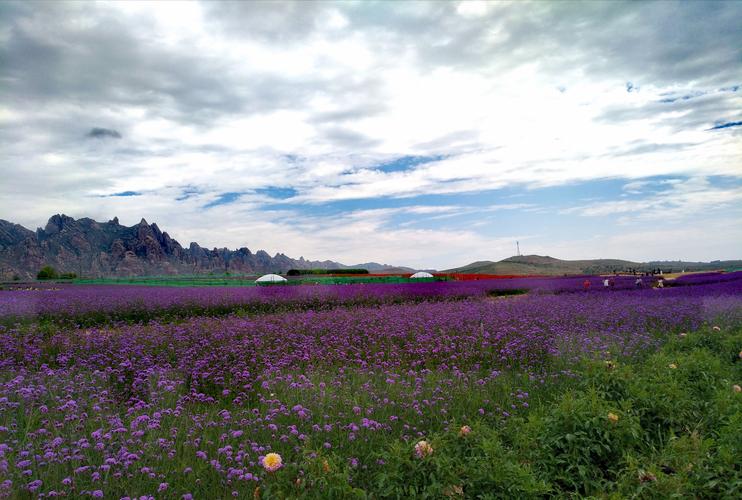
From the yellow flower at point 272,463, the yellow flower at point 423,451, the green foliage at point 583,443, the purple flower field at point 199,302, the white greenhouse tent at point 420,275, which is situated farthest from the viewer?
the white greenhouse tent at point 420,275

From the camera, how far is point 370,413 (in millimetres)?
3898

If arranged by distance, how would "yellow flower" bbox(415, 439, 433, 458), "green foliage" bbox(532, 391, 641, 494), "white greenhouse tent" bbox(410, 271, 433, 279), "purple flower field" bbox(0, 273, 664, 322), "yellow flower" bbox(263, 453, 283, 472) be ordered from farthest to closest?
"white greenhouse tent" bbox(410, 271, 433, 279) < "purple flower field" bbox(0, 273, 664, 322) < "green foliage" bbox(532, 391, 641, 494) < "yellow flower" bbox(415, 439, 433, 458) < "yellow flower" bbox(263, 453, 283, 472)

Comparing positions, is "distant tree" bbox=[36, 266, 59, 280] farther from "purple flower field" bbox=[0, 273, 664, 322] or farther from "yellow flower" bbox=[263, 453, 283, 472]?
"yellow flower" bbox=[263, 453, 283, 472]

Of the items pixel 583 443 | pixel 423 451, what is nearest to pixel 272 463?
pixel 423 451

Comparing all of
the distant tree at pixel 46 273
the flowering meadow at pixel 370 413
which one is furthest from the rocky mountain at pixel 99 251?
the flowering meadow at pixel 370 413

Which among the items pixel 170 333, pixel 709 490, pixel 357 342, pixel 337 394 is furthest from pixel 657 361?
pixel 170 333

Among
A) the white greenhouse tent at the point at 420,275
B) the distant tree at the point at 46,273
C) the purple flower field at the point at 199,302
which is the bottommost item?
the purple flower field at the point at 199,302

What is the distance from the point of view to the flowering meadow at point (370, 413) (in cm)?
287

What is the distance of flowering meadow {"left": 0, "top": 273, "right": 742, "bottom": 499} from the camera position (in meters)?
2.87

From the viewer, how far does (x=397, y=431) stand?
3779 mm

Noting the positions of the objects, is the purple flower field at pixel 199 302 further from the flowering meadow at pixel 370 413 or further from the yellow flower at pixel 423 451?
the yellow flower at pixel 423 451

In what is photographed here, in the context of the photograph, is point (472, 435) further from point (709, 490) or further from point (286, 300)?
point (286, 300)

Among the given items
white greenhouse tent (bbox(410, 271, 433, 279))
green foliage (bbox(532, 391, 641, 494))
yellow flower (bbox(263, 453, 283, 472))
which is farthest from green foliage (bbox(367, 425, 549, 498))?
white greenhouse tent (bbox(410, 271, 433, 279))

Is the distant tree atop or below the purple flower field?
atop
